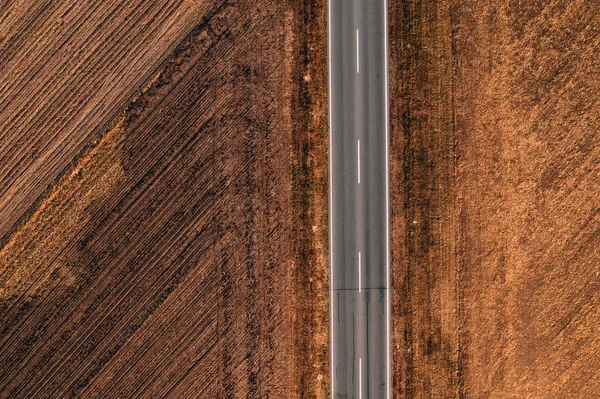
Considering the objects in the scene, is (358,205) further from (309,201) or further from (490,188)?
(490,188)

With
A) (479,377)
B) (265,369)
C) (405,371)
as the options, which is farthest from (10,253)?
(479,377)

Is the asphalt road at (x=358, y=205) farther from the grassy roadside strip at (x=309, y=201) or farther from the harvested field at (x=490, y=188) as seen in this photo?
the harvested field at (x=490, y=188)

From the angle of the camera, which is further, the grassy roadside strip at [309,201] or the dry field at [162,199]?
the dry field at [162,199]

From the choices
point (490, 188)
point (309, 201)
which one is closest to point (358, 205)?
point (309, 201)

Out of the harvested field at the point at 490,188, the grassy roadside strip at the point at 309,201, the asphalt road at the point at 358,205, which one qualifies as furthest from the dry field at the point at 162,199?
the harvested field at the point at 490,188
